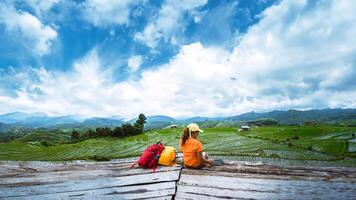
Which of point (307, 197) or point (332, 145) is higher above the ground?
point (307, 197)

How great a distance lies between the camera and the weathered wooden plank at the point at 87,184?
17.5ft

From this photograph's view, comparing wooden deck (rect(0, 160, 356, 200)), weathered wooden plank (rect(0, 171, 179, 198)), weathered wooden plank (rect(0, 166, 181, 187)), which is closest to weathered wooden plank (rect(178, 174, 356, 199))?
wooden deck (rect(0, 160, 356, 200))

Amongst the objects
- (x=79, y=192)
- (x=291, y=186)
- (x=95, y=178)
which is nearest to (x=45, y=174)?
(x=95, y=178)

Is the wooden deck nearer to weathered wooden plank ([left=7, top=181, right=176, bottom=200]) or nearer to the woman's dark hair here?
weathered wooden plank ([left=7, top=181, right=176, bottom=200])

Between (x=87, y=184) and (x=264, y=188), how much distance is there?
365 centimetres

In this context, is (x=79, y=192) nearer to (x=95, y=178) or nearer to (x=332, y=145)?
(x=95, y=178)

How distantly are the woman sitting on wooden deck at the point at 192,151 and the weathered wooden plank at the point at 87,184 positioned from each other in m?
1.06

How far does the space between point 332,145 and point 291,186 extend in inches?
1032

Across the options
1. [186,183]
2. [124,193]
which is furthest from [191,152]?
[124,193]

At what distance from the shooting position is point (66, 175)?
268 inches

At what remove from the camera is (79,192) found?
5.12 meters

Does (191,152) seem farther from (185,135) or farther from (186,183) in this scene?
(186,183)

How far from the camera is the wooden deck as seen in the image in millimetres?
4781

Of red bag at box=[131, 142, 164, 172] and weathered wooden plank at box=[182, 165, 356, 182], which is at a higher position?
red bag at box=[131, 142, 164, 172]
